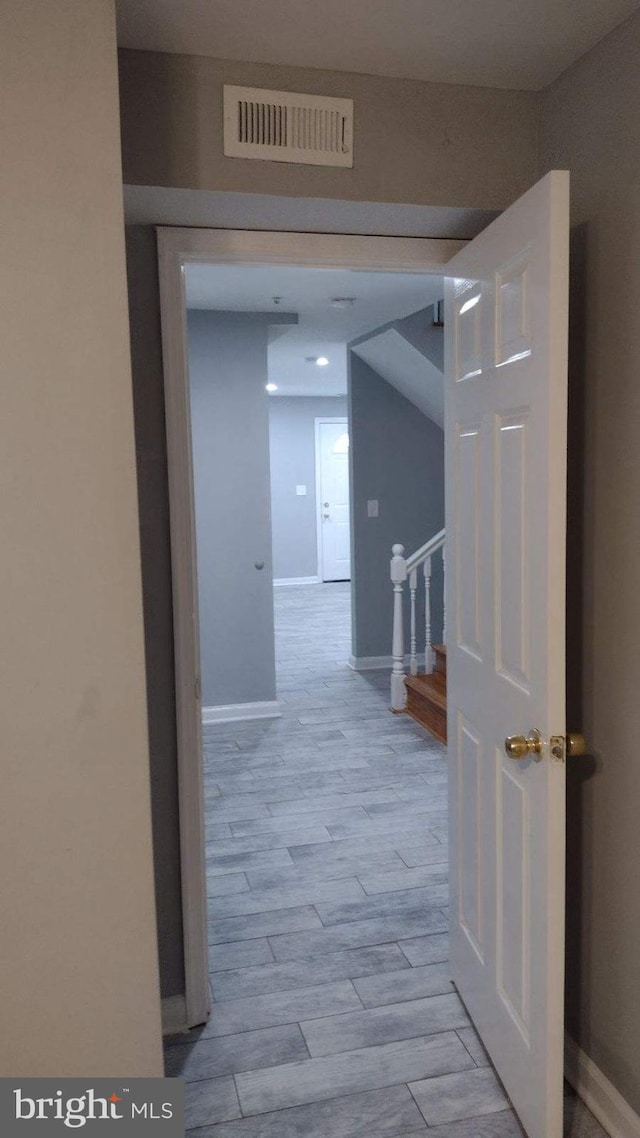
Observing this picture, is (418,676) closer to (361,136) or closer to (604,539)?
(604,539)

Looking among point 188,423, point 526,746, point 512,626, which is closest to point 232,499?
point 188,423

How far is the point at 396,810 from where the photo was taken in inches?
142

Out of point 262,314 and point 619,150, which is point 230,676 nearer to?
point 262,314

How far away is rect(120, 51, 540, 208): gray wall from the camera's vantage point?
178cm

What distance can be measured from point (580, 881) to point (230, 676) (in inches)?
127

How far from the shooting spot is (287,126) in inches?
71.9

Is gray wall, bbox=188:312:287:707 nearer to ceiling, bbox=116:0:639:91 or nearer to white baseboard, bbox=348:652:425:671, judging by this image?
white baseboard, bbox=348:652:425:671

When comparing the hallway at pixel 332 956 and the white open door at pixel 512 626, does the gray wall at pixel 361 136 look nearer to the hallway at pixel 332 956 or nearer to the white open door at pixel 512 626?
the white open door at pixel 512 626

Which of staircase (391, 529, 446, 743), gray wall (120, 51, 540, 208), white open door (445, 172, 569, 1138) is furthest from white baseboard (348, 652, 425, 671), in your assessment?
gray wall (120, 51, 540, 208)

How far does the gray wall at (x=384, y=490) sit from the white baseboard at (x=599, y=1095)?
405 centimetres

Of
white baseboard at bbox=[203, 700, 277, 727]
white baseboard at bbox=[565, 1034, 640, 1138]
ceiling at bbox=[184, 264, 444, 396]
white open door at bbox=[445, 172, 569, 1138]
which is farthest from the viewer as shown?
white baseboard at bbox=[203, 700, 277, 727]

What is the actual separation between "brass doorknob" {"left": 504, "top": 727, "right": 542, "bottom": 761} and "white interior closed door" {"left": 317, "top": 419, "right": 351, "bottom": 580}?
822 centimetres

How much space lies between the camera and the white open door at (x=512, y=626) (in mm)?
1578

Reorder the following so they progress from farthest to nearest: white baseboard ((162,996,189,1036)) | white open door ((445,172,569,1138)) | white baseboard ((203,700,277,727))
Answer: white baseboard ((203,700,277,727)), white baseboard ((162,996,189,1036)), white open door ((445,172,569,1138))
